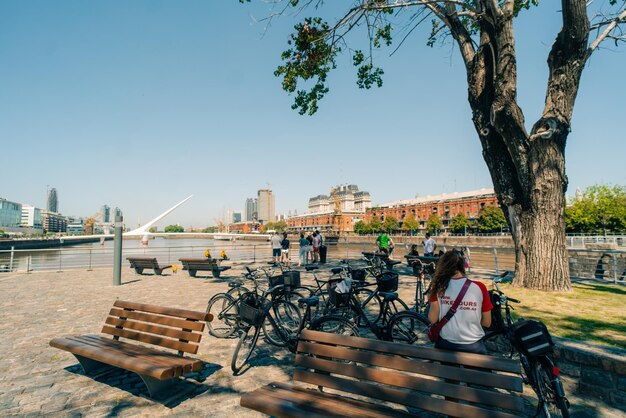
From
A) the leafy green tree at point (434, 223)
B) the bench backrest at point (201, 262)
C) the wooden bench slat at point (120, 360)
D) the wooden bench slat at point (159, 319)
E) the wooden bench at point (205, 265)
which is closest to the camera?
the wooden bench slat at point (120, 360)

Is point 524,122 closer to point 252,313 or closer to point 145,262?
point 252,313

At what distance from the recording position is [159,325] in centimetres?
418

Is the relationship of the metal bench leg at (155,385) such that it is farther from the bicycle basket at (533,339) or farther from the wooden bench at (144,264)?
the wooden bench at (144,264)

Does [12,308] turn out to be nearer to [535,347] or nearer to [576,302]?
[535,347]

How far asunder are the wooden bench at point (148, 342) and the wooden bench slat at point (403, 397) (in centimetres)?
147

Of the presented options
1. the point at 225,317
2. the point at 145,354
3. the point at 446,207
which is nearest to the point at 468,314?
the point at 145,354

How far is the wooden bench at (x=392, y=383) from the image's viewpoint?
7.30 ft

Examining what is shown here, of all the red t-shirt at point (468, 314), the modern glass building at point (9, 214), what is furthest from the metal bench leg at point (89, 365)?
the modern glass building at point (9, 214)

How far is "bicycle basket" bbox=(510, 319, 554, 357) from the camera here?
9.73ft

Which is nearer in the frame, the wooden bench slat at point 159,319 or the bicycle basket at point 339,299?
the wooden bench slat at point 159,319

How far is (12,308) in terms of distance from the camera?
27.2 ft

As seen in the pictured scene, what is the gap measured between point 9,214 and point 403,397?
206m

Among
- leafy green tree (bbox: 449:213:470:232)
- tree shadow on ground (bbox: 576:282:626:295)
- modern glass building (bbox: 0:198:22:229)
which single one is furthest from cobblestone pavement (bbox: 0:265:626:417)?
modern glass building (bbox: 0:198:22:229)

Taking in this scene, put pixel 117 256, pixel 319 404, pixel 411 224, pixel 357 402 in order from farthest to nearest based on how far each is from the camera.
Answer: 1. pixel 411 224
2. pixel 117 256
3. pixel 357 402
4. pixel 319 404
